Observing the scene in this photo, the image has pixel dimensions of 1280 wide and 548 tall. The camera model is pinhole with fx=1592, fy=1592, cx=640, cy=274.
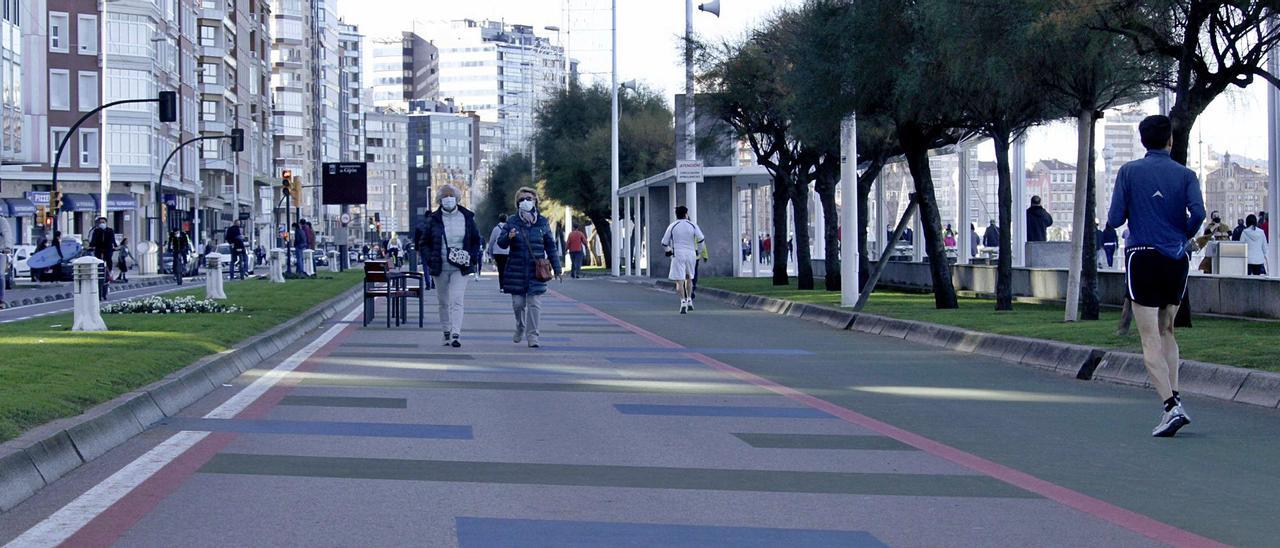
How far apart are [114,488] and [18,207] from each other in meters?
70.5

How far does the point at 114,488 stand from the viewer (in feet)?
26.6

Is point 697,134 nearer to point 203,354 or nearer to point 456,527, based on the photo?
point 203,354

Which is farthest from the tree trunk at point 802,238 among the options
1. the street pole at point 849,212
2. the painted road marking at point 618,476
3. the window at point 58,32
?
the window at point 58,32

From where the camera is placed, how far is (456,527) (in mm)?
7090

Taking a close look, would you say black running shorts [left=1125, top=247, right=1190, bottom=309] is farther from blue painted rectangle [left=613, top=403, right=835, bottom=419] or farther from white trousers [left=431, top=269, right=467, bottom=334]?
white trousers [left=431, top=269, right=467, bottom=334]

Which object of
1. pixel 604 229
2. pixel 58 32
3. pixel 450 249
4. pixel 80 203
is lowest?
pixel 450 249

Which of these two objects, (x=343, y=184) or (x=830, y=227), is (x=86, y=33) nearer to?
(x=343, y=184)

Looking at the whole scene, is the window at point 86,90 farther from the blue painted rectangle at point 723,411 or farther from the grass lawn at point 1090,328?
the blue painted rectangle at point 723,411

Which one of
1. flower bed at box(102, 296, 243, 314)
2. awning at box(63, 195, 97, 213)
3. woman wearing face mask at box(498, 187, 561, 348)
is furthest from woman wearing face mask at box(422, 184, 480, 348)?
awning at box(63, 195, 97, 213)

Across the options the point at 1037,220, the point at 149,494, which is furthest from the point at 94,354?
the point at 1037,220

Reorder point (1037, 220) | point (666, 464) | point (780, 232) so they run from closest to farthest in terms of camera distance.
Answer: point (666, 464)
point (1037, 220)
point (780, 232)

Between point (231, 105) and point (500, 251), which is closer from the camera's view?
point (500, 251)

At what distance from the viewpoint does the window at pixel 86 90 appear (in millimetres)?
79000

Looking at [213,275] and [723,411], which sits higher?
[213,275]
